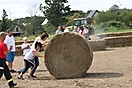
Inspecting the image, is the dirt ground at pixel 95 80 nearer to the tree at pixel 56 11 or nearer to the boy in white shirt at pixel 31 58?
the boy in white shirt at pixel 31 58

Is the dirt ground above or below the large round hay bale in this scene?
below

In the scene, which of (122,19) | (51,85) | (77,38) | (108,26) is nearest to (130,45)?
(77,38)

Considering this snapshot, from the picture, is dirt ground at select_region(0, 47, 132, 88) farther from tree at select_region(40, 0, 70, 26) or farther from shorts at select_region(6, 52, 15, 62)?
tree at select_region(40, 0, 70, 26)

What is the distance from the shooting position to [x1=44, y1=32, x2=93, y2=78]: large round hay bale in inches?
451

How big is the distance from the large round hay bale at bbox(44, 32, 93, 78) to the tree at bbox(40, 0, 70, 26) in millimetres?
59246

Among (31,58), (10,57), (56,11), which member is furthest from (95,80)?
(56,11)

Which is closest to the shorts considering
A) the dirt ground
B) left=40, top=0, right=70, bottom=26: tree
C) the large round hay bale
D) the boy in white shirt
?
the dirt ground

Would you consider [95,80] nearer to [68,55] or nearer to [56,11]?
[68,55]

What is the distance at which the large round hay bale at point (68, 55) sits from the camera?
11.5 meters

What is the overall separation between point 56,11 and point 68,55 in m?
61.6

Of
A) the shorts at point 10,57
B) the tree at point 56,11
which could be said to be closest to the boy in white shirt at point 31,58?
the shorts at point 10,57

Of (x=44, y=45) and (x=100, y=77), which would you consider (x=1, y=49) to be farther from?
(x=100, y=77)

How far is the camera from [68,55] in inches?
460

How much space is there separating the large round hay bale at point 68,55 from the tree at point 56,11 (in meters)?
59.2
